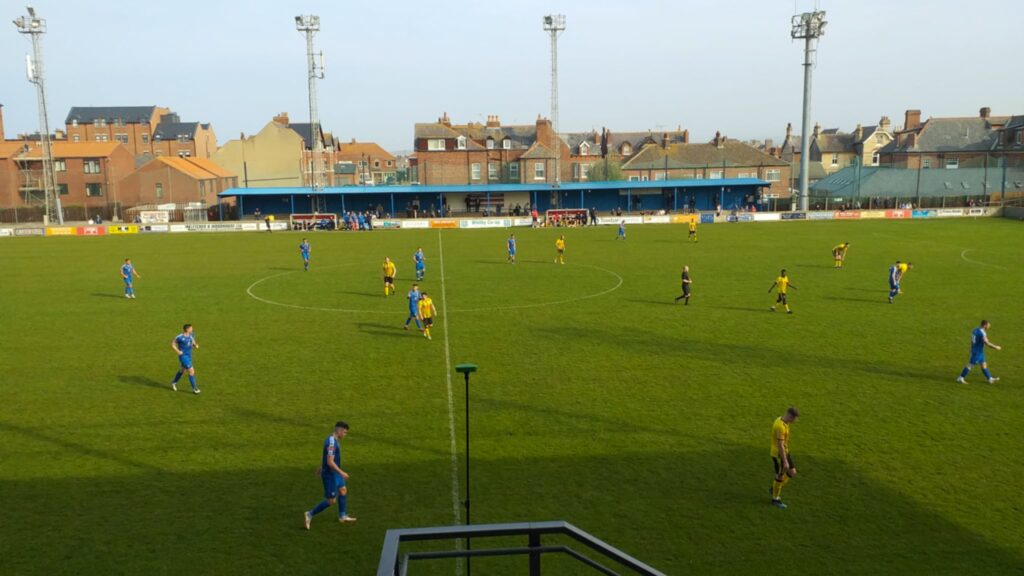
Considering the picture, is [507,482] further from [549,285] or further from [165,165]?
[165,165]

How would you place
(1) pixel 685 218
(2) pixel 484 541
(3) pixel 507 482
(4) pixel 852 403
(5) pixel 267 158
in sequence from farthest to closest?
(5) pixel 267 158 → (1) pixel 685 218 → (4) pixel 852 403 → (3) pixel 507 482 → (2) pixel 484 541

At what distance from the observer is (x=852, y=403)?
16.1 metres

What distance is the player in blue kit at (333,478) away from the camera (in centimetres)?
1084

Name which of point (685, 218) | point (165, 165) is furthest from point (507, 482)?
point (165, 165)

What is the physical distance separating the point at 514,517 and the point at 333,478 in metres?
2.92

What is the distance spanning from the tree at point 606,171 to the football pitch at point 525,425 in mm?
63796

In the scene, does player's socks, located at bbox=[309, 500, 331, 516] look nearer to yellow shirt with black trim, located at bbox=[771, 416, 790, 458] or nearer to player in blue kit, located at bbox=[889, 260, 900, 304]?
yellow shirt with black trim, located at bbox=[771, 416, 790, 458]

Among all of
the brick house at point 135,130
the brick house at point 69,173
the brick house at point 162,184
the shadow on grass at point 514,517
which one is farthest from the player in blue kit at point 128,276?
the brick house at point 135,130

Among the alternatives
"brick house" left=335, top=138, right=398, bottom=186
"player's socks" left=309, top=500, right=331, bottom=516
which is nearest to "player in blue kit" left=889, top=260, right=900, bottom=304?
"player's socks" left=309, top=500, right=331, bottom=516

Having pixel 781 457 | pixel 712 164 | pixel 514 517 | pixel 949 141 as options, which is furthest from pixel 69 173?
pixel 949 141

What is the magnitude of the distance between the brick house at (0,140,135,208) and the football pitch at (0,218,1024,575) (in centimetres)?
5951

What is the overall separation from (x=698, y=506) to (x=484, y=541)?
3.59 metres

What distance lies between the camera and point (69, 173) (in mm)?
83188

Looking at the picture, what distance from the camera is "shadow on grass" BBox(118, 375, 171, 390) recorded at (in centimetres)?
1814
